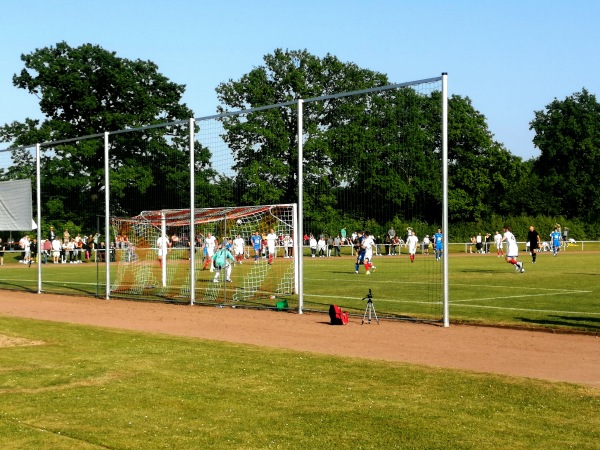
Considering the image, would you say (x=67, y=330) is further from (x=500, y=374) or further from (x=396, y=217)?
(x=500, y=374)

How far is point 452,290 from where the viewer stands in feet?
94.3

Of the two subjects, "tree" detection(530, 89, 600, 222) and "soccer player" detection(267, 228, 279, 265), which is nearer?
"soccer player" detection(267, 228, 279, 265)

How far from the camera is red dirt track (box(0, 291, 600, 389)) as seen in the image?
13289 millimetres

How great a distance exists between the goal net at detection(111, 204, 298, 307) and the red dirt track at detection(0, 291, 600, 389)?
3.70 m

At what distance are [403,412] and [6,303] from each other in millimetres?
18593

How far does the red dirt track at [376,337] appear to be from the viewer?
13.3 m

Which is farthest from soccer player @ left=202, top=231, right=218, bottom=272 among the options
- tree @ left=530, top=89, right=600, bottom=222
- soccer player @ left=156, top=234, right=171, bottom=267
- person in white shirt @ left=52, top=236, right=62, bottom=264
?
tree @ left=530, top=89, right=600, bottom=222

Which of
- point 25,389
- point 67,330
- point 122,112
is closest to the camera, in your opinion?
point 25,389

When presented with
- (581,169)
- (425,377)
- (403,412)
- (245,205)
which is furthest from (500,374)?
(581,169)

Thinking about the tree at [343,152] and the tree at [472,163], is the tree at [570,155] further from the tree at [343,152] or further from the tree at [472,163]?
the tree at [343,152]

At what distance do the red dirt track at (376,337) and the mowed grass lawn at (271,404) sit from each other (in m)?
1.01

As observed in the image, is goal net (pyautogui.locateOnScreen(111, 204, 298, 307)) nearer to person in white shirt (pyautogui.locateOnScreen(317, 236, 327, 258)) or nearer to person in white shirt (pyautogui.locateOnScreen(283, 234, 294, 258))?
person in white shirt (pyautogui.locateOnScreen(283, 234, 294, 258))

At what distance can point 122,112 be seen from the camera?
234 feet

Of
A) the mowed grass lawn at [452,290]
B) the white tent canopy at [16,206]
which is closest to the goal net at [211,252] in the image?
the mowed grass lawn at [452,290]
